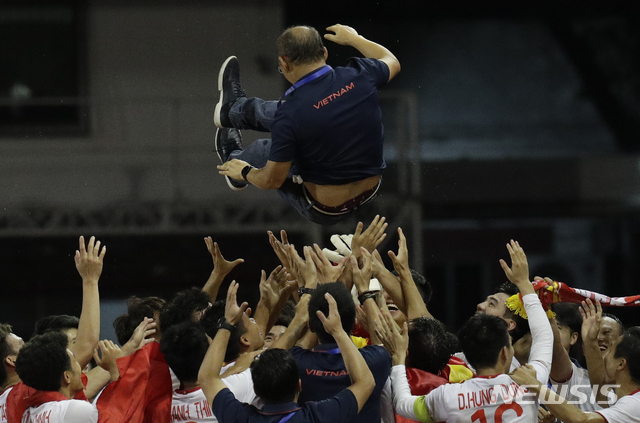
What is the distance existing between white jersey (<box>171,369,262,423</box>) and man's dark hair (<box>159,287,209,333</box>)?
455 millimetres

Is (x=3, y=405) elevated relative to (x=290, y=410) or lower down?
lower down

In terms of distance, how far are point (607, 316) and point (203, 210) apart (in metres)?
4.97

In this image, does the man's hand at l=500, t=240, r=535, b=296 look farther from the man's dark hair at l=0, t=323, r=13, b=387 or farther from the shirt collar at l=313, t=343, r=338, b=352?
the man's dark hair at l=0, t=323, r=13, b=387

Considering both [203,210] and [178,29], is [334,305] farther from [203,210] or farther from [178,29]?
[178,29]

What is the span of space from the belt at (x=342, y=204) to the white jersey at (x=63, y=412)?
146 centimetres

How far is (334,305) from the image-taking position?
3232mm

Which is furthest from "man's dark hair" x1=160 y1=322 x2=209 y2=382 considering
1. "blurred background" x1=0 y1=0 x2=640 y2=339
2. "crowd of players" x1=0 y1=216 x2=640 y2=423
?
"blurred background" x1=0 y1=0 x2=640 y2=339

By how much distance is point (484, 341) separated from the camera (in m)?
3.44

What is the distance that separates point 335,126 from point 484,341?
1114 millimetres

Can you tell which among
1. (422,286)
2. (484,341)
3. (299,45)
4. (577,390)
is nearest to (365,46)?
(299,45)

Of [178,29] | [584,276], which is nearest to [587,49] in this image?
[584,276]

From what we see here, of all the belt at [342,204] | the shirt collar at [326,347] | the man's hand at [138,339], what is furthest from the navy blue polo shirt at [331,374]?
the belt at [342,204]

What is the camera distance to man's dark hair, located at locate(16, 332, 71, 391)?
11.1 ft

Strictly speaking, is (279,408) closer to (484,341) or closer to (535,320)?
(484,341)
